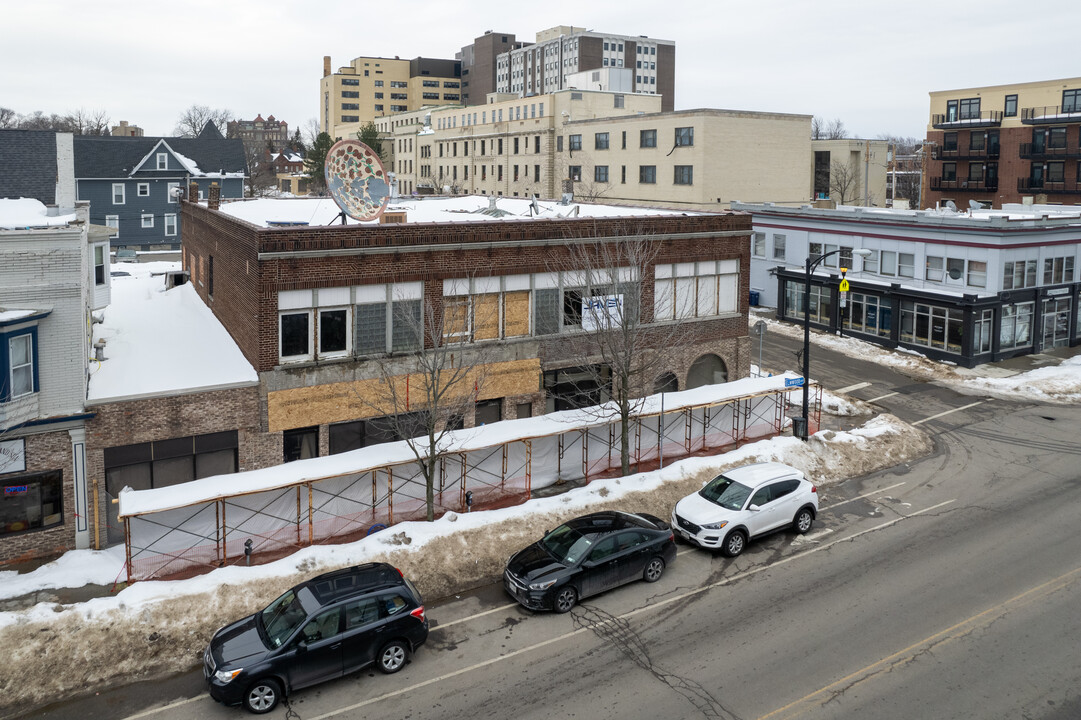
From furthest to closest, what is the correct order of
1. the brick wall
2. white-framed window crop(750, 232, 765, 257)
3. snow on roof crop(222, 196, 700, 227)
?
1. white-framed window crop(750, 232, 765, 257)
2. snow on roof crop(222, 196, 700, 227)
3. the brick wall

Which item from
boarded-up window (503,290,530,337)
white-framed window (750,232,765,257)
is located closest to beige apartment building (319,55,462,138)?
white-framed window (750,232,765,257)

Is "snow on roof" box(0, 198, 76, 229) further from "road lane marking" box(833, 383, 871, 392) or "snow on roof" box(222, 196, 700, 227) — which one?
"road lane marking" box(833, 383, 871, 392)

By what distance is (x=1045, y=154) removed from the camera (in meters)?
72.9

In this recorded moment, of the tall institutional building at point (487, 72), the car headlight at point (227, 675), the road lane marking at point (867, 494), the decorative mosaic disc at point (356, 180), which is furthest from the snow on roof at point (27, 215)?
the tall institutional building at point (487, 72)

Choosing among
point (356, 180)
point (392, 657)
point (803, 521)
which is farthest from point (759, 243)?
point (392, 657)

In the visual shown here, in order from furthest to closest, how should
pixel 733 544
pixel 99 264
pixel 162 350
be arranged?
pixel 99 264 < pixel 162 350 < pixel 733 544

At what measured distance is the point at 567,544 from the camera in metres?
18.4

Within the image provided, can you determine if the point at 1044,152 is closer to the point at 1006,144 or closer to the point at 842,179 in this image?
the point at 1006,144

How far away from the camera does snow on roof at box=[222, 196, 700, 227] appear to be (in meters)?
34.1

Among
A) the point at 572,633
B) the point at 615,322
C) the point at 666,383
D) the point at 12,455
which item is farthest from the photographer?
the point at 666,383

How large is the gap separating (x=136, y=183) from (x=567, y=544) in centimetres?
6894

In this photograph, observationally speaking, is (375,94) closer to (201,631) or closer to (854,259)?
(854,259)

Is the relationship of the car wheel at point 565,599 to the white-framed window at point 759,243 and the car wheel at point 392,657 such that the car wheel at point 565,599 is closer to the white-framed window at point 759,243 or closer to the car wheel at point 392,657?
the car wheel at point 392,657

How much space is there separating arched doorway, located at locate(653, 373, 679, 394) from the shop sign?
63.2 feet
